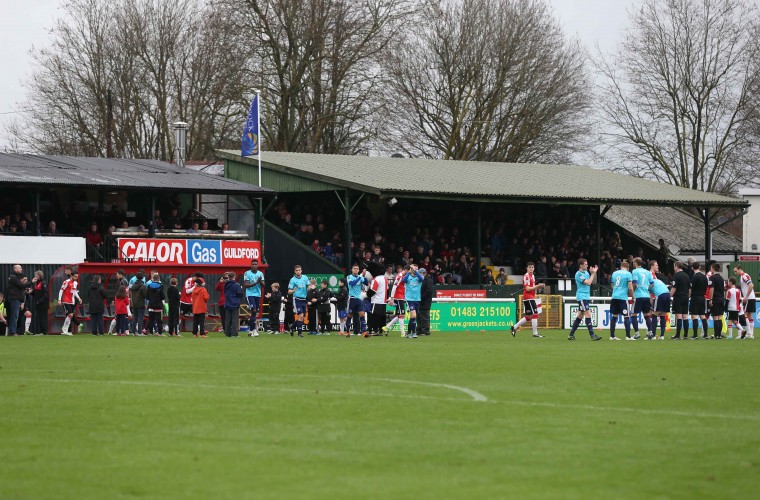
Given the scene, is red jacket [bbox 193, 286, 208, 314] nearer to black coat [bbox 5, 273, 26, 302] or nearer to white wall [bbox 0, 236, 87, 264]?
black coat [bbox 5, 273, 26, 302]

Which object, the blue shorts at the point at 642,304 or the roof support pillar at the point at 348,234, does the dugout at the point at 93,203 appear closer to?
the roof support pillar at the point at 348,234

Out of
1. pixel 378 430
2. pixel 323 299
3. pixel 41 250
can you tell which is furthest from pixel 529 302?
pixel 378 430

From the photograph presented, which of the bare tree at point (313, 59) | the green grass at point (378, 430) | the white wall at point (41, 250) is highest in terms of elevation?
the bare tree at point (313, 59)

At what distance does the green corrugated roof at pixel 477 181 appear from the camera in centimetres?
4409

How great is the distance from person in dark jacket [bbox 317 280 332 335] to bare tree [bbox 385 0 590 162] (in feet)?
91.8

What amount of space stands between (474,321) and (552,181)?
15.2m

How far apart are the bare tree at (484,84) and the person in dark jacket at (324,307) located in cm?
2798

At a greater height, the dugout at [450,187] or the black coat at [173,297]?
the dugout at [450,187]

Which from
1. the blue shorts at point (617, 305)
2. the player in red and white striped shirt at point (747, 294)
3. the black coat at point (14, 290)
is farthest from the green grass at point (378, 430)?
the black coat at point (14, 290)

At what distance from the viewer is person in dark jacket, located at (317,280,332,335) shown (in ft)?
112

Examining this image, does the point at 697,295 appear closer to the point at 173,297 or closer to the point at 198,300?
the point at 198,300

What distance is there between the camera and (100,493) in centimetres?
791

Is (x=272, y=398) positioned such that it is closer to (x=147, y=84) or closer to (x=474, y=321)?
(x=474, y=321)

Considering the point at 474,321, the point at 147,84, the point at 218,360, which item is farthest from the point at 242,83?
the point at 218,360
